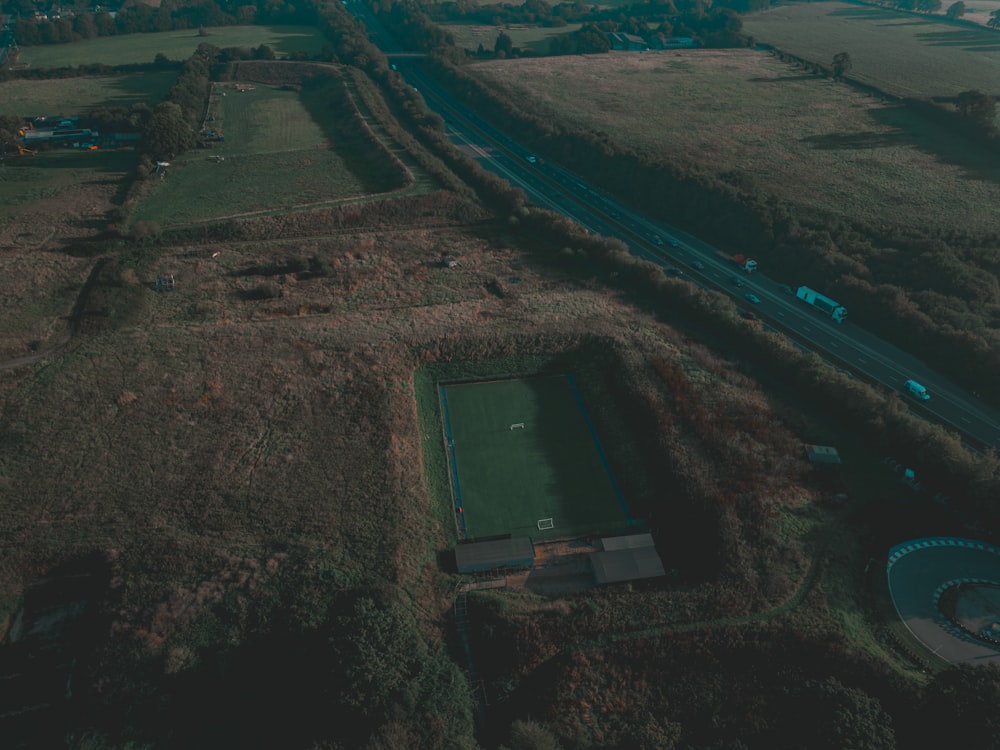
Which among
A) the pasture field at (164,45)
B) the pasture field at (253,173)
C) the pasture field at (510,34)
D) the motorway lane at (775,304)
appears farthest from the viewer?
the pasture field at (510,34)

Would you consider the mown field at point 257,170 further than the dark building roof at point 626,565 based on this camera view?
Yes

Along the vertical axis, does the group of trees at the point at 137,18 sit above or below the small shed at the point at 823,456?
above

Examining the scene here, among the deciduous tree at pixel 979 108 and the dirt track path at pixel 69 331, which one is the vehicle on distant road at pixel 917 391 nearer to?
the dirt track path at pixel 69 331

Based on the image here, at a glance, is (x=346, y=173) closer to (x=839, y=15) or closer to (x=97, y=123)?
(x=97, y=123)

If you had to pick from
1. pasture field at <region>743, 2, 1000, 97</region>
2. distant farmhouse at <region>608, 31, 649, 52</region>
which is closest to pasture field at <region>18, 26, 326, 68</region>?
distant farmhouse at <region>608, 31, 649, 52</region>

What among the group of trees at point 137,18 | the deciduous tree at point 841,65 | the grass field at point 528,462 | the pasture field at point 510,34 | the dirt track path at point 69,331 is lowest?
the grass field at point 528,462

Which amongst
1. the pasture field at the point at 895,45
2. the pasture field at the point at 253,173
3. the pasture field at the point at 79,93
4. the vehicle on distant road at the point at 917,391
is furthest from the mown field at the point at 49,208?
the pasture field at the point at 895,45

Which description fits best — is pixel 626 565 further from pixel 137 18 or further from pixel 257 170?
pixel 137 18
